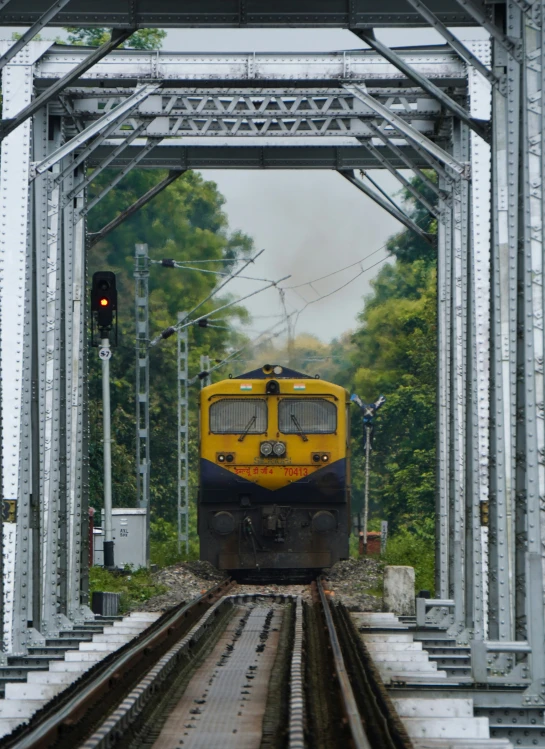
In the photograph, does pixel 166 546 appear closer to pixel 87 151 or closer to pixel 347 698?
pixel 87 151

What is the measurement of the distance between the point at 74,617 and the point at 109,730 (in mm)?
9977

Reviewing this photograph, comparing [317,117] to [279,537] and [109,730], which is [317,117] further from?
[109,730]

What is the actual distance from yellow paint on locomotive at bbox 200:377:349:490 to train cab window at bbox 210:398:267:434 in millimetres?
68

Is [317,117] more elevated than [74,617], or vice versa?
[317,117]

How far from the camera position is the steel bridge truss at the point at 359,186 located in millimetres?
11023

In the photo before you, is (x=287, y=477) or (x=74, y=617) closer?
(x=74, y=617)

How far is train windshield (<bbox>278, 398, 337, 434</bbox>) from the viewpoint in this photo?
76.9 feet

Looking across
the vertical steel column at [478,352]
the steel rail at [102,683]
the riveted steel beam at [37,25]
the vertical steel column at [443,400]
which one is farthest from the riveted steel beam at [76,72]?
the vertical steel column at [443,400]

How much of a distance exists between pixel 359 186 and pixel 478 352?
5.34 meters

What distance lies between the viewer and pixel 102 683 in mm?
9898

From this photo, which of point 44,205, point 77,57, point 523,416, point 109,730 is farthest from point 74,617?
point 109,730

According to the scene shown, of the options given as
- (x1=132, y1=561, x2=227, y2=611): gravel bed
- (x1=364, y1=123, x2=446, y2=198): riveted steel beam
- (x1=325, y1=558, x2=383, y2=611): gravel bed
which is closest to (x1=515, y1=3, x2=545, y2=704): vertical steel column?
(x1=364, y1=123, x2=446, y2=198): riveted steel beam

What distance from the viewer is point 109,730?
805 centimetres

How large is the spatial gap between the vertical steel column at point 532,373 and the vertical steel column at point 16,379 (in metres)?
5.73
